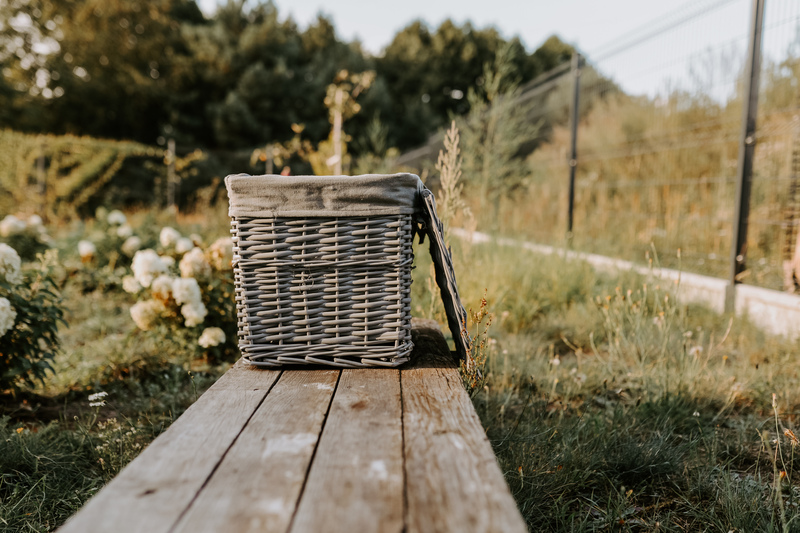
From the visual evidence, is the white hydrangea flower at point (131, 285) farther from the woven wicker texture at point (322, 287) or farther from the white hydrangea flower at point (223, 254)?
the woven wicker texture at point (322, 287)

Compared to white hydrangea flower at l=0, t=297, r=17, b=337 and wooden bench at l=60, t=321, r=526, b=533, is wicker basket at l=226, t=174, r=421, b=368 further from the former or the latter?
white hydrangea flower at l=0, t=297, r=17, b=337

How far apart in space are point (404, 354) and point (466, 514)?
25.4 inches

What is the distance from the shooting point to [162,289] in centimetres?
254

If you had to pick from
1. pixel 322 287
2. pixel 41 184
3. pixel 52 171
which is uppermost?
pixel 52 171

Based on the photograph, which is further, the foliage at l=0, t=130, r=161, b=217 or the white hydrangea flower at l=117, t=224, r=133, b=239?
the foliage at l=0, t=130, r=161, b=217

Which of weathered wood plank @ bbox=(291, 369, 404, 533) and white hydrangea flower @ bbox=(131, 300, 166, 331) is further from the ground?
weathered wood plank @ bbox=(291, 369, 404, 533)

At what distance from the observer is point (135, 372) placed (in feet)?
8.20

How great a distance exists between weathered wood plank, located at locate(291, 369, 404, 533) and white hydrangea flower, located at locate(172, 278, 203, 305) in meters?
1.58

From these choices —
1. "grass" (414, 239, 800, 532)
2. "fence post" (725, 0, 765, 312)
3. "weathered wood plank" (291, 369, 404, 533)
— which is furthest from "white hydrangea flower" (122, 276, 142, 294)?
"fence post" (725, 0, 765, 312)

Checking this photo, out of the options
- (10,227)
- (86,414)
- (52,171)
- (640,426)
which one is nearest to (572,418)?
(640,426)

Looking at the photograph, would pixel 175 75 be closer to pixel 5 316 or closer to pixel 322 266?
pixel 5 316

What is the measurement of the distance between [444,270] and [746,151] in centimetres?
305

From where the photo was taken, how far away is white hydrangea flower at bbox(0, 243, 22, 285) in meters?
2.10

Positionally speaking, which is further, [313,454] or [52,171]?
[52,171]
